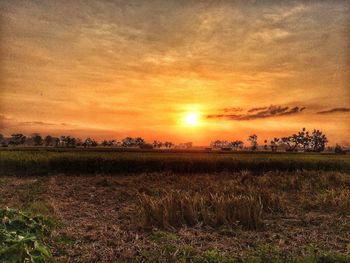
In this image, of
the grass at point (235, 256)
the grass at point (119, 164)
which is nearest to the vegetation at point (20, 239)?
the grass at point (235, 256)

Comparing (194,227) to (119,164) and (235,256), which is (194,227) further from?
(119,164)

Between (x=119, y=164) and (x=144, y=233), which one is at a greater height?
(x=119, y=164)

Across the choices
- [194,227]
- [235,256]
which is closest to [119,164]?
[194,227]

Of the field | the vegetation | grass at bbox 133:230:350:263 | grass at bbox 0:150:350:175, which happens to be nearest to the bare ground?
the field

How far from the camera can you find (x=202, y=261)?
633 cm

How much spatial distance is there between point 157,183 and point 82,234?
9158mm

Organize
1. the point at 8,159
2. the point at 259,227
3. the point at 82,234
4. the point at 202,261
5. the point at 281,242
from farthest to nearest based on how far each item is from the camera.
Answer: the point at 8,159
the point at 259,227
the point at 82,234
the point at 281,242
the point at 202,261

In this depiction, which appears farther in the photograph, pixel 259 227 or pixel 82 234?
pixel 259 227

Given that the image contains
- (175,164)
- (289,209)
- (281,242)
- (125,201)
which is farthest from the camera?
(175,164)

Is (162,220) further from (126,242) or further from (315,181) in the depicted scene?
(315,181)

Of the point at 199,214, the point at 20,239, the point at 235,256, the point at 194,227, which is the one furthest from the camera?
the point at 199,214

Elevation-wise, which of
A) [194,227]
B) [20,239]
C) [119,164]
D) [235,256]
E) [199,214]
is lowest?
[235,256]

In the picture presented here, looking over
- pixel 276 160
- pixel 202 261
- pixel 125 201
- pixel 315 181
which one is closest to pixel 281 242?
pixel 202 261

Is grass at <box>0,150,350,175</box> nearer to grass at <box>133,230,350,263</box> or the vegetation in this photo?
grass at <box>133,230,350,263</box>
